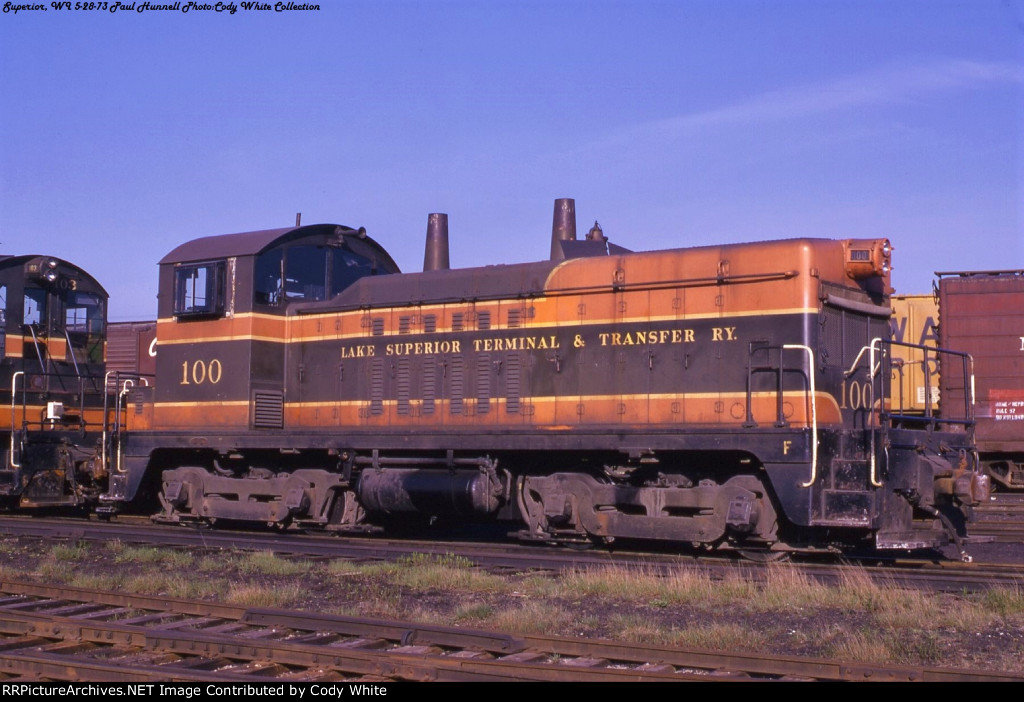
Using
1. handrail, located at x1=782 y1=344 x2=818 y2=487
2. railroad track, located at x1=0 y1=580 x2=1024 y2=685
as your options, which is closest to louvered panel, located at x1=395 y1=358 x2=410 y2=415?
handrail, located at x1=782 y1=344 x2=818 y2=487

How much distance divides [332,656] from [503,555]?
208 inches

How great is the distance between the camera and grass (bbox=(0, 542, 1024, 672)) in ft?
22.1

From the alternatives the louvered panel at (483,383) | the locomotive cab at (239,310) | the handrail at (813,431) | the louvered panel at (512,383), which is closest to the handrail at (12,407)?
the locomotive cab at (239,310)

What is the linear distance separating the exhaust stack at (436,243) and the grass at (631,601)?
4393 millimetres

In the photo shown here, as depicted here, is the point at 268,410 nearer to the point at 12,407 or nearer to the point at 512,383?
the point at 512,383

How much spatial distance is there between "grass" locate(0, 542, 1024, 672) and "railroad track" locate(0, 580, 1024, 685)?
2.12ft

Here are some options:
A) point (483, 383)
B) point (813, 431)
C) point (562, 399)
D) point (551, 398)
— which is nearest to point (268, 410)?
point (483, 383)

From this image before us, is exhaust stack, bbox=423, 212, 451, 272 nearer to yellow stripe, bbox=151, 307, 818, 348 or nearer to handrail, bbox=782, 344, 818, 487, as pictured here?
yellow stripe, bbox=151, 307, 818, 348

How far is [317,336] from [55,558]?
13.2 feet

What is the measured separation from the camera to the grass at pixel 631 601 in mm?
6750

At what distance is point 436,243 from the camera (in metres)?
13.5

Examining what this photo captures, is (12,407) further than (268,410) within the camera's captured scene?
Yes

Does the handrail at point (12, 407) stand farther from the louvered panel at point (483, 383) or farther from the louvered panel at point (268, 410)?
the louvered panel at point (483, 383)
